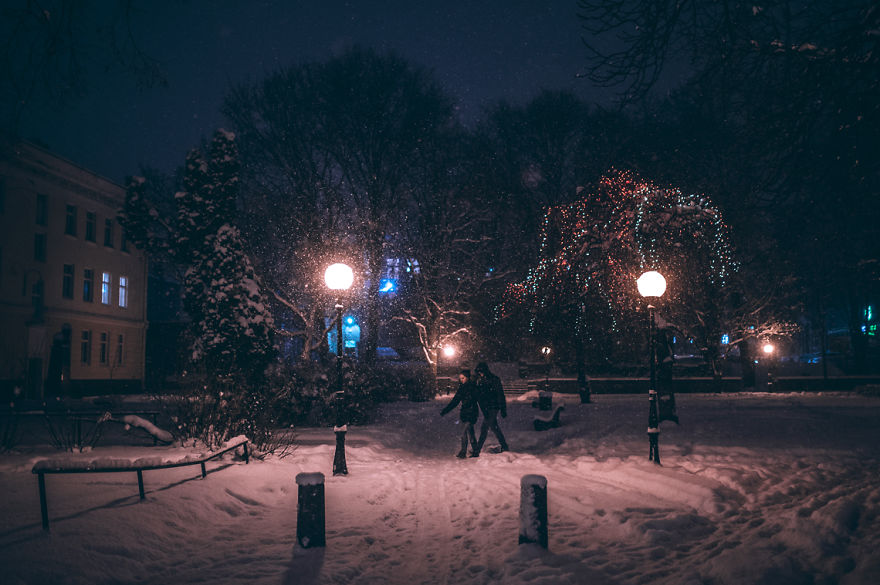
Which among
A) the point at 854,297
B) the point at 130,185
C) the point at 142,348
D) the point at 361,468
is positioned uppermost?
the point at 130,185

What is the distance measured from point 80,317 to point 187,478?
28.0 meters

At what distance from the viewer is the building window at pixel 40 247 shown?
94.3 feet

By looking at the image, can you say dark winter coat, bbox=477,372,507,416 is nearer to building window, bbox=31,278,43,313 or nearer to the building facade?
the building facade

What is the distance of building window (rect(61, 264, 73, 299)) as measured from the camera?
30419mm

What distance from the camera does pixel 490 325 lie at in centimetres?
3838

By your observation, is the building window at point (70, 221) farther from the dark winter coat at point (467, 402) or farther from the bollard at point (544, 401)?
the dark winter coat at point (467, 402)

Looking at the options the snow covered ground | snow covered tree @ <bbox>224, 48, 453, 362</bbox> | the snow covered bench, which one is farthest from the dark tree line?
the snow covered bench

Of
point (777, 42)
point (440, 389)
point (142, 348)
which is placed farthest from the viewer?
point (142, 348)

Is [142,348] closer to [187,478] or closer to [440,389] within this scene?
[440,389]

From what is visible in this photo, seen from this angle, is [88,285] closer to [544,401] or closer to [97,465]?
[544,401]

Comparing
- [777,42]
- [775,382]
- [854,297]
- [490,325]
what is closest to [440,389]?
[490,325]

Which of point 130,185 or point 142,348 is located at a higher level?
point 130,185

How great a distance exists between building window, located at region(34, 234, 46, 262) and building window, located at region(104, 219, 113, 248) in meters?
4.88

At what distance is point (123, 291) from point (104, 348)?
392cm
